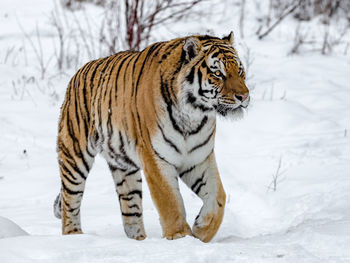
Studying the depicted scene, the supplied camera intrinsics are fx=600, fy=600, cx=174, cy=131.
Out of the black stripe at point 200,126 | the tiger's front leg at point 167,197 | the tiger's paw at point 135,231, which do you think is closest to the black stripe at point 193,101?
the black stripe at point 200,126

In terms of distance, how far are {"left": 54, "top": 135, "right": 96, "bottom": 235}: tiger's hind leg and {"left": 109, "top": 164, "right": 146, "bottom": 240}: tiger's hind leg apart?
21 centimetres

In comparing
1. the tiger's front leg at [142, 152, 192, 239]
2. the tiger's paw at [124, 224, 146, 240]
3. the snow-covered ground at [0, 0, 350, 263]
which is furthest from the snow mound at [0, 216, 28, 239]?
the tiger's paw at [124, 224, 146, 240]

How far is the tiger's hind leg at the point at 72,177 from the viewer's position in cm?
390

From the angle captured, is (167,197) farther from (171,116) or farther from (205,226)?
(171,116)

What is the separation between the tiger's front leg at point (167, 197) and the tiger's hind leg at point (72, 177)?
812mm

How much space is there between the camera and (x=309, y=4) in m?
11.1

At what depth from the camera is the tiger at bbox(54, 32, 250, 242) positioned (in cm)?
313

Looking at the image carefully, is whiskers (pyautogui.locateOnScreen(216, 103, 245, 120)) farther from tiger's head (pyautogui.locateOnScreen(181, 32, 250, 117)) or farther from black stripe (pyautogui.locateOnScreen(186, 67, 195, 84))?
black stripe (pyautogui.locateOnScreen(186, 67, 195, 84))

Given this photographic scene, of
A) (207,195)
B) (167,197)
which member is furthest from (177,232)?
(207,195)

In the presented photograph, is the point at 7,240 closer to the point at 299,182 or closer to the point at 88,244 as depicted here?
the point at 88,244

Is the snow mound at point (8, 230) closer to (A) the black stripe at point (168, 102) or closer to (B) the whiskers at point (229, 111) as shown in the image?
(A) the black stripe at point (168, 102)

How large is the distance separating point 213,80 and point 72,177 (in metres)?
1.33

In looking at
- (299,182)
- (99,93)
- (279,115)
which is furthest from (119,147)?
(279,115)

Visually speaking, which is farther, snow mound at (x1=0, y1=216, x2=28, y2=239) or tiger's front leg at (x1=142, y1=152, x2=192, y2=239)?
tiger's front leg at (x1=142, y1=152, x2=192, y2=239)
